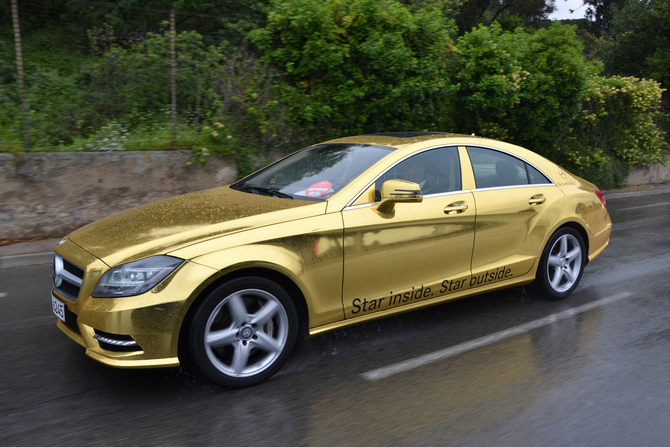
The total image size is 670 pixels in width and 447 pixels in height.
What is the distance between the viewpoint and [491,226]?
16.1ft

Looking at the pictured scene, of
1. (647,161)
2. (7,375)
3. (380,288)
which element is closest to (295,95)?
(380,288)

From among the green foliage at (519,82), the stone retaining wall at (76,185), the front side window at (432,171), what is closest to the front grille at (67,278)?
the front side window at (432,171)

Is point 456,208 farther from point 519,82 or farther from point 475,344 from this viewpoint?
point 519,82

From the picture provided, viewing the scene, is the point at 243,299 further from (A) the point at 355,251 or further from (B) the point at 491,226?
(B) the point at 491,226

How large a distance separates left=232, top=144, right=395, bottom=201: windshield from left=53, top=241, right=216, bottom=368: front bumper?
3.96ft

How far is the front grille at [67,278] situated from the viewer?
11.9 ft

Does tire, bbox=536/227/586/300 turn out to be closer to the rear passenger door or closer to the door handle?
the rear passenger door

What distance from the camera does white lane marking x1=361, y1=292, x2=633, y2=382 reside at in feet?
13.3

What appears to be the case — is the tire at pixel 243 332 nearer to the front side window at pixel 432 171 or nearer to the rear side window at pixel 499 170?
the front side window at pixel 432 171

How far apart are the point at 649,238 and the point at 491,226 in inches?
198

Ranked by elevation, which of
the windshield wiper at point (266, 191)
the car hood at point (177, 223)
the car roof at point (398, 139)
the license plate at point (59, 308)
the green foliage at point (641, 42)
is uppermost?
the green foliage at point (641, 42)

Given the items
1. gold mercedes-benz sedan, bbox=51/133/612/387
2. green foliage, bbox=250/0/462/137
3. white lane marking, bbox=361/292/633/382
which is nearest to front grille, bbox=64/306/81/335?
gold mercedes-benz sedan, bbox=51/133/612/387

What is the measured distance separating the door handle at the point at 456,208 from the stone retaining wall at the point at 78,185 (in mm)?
5670

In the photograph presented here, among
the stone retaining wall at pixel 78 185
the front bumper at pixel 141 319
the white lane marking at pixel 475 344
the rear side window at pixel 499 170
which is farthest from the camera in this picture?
the stone retaining wall at pixel 78 185
